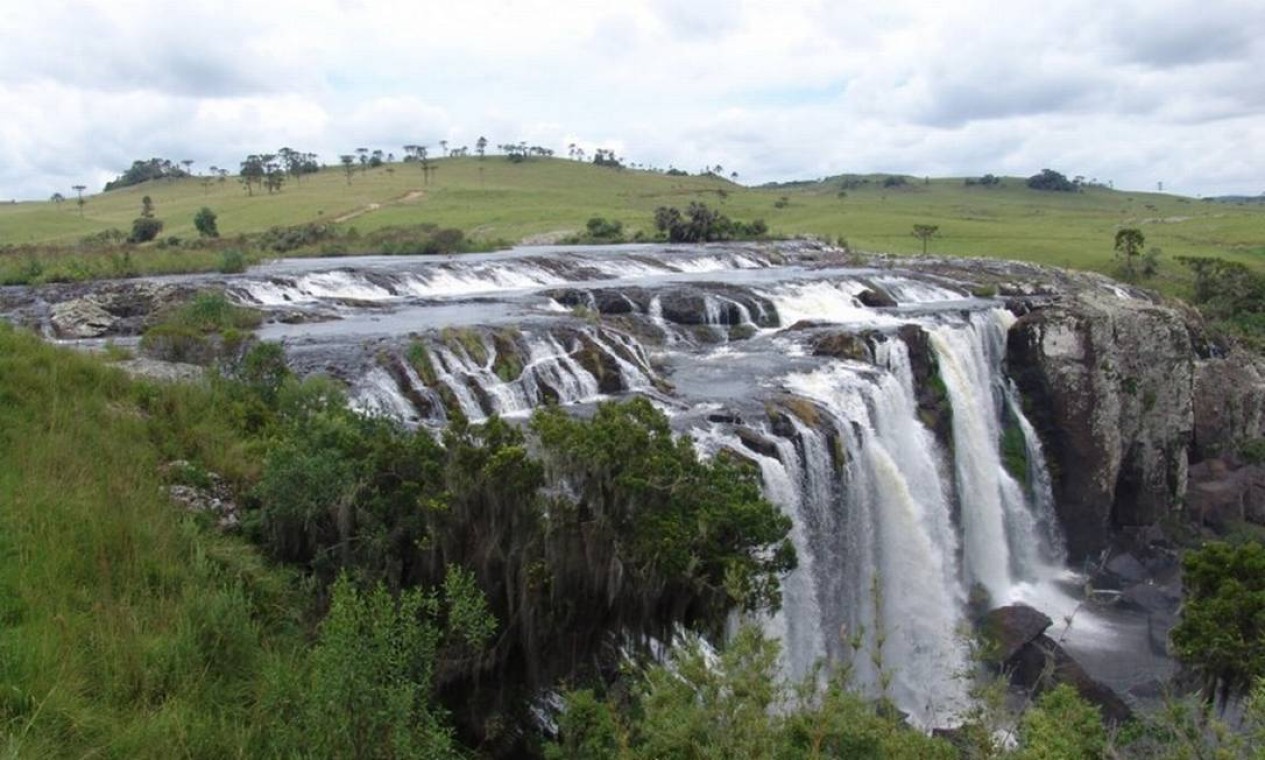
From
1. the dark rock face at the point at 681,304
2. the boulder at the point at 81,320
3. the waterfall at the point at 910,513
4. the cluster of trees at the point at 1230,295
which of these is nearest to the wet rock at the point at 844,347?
the waterfall at the point at 910,513

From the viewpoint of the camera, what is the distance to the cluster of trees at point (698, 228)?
219ft

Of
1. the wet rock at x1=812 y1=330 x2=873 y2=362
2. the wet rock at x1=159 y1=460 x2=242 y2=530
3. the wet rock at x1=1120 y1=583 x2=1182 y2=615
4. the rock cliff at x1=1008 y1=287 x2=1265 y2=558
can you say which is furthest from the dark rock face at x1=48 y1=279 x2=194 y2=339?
the wet rock at x1=1120 y1=583 x2=1182 y2=615

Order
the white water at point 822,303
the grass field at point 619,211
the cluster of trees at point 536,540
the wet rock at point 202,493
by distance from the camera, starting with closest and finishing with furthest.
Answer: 1. the cluster of trees at point 536,540
2. the wet rock at point 202,493
3. the white water at point 822,303
4. the grass field at point 619,211

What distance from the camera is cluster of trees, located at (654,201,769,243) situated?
66.9 metres

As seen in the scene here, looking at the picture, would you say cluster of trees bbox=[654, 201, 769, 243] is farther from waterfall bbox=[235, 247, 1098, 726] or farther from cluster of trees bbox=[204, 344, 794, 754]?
cluster of trees bbox=[204, 344, 794, 754]

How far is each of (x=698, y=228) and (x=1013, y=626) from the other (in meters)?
48.8

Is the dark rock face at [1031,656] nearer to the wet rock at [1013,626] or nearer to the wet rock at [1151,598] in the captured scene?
the wet rock at [1013,626]

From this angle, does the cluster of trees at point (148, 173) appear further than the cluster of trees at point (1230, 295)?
Yes

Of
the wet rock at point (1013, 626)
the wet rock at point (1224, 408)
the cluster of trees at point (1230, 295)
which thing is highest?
the cluster of trees at point (1230, 295)

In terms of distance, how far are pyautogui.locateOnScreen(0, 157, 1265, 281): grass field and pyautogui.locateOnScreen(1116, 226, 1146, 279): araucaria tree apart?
150cm

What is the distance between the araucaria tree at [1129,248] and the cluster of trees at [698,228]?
81.9 feet

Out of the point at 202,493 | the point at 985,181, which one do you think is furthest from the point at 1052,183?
the point at 202,493

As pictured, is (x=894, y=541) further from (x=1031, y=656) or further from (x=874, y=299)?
(x=874, y=299)

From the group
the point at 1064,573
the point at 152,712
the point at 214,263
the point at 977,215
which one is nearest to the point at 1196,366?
the point at 1064,573
